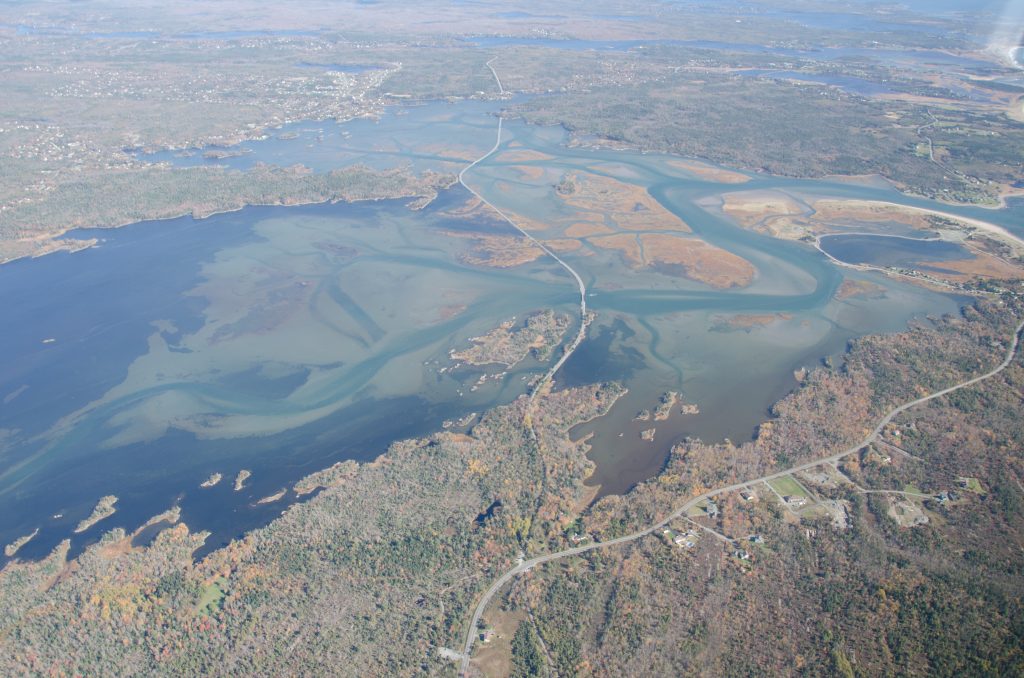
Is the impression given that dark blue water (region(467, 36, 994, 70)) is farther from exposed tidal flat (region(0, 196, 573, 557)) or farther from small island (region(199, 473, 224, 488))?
small island (region(199, 473, 224, 488))

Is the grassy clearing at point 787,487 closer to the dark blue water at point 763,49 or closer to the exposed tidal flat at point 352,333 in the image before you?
the exposed tidal flat at point 352,333

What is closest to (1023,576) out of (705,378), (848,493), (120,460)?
(848,493)

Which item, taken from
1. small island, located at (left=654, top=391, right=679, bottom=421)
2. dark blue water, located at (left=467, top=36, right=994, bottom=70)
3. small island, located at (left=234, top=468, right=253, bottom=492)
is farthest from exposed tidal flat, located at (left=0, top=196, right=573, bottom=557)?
dark blue water, located at (left=467, top=36, right=994, bottom=70)

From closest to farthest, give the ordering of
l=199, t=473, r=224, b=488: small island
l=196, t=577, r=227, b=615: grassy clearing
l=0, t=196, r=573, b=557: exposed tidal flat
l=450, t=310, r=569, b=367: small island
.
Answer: l=196, t=577, r=227, b=615: grassy clearing < l=199, t=473, r=224, b=488: small island < l=0, t=196, r=573, b=557: exposed tidal flat < l=450, t=310, r=569, b=367: small island

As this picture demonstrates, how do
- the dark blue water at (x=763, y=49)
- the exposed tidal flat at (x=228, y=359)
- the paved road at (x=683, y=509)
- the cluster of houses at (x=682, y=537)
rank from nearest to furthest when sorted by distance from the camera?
the paved road at (x=683, y=509) → the cluster of houses at (x=682, y=537) → the exposed tidal flat at (x=228, y=359) → the dark blue water at (x=763, y=49)

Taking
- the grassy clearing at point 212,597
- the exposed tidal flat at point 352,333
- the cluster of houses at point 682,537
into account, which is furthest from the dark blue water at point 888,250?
the grassy clearing at point 212,597

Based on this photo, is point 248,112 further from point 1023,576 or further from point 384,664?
point 1023,576

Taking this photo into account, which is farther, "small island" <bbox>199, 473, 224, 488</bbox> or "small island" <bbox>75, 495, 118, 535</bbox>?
"small island" <bbox>199, 473, 224, 488</bbox>

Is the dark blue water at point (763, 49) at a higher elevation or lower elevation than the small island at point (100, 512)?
higher
